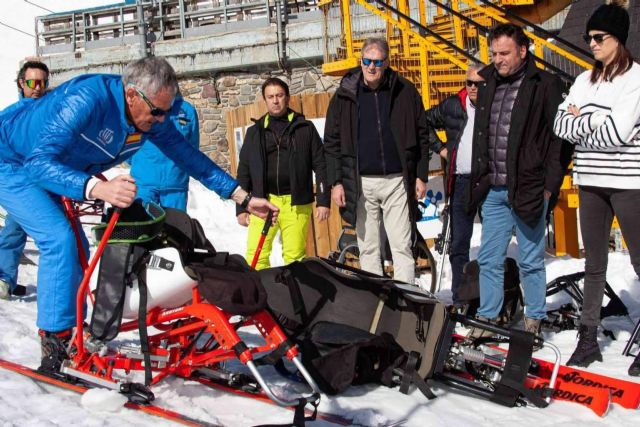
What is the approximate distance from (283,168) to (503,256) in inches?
79.4

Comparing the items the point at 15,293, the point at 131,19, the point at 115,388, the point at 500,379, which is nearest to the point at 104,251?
the point at 115,388

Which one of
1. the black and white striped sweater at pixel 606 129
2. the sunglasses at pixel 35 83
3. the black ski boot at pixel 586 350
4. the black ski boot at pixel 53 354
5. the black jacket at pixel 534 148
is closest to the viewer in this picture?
the black ski boot at pixel 53 354

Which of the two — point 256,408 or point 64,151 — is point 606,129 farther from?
point 64,151

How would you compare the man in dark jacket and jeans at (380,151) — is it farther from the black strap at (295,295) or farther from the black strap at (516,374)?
the black strap at (516,374)

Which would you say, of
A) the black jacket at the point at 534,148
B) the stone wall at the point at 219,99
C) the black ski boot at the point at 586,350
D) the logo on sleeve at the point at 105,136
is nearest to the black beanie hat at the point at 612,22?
the black jacket at the point at 534,148

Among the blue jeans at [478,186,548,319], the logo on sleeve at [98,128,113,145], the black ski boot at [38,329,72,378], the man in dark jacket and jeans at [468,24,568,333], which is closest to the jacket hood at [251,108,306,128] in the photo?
the man in dark jacket and jeans at [468,24,568,333]

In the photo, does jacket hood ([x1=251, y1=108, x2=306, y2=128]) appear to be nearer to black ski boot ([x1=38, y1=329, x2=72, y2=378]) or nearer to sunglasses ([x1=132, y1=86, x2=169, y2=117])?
sunglasses ([x1=132, y1=86, x2=169, y2=117])

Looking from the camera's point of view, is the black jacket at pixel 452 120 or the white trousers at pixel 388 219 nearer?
the white trousers at pixel 388 219

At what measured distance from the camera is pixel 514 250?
811cm

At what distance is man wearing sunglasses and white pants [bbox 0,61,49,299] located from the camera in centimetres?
642

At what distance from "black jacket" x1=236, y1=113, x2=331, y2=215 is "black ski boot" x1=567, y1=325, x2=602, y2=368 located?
239 cm

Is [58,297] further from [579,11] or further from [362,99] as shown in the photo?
[579,11]

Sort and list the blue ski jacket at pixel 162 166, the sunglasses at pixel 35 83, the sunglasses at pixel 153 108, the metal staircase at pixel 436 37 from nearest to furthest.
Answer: the sunglasses at pixel 153 108 → the blue ski jacket at pixel 162 166 → the sunglasses at pixel 35 83 → the metal staircase at pixel 436 37

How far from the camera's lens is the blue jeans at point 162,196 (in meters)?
5.98
